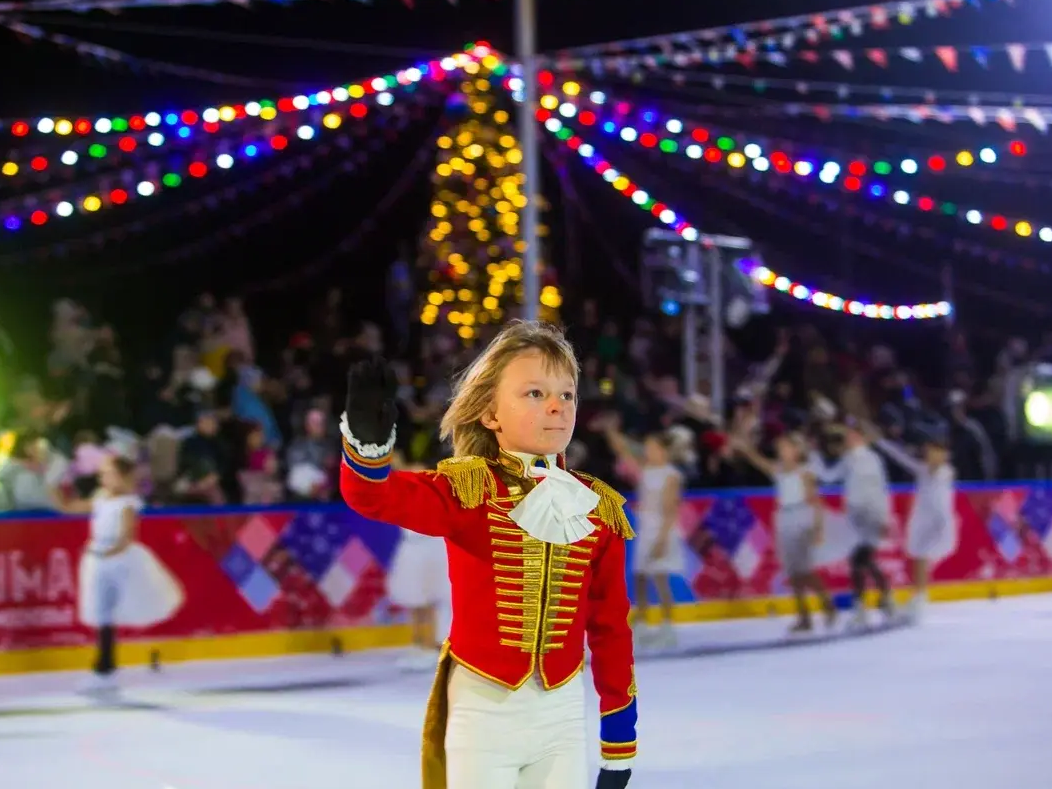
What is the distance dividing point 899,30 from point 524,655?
425 inches

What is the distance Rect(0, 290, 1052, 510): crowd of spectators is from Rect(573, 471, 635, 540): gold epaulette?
6.82 meters

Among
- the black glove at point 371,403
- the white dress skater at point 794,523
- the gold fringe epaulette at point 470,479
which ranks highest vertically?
the black glove at point 371,403

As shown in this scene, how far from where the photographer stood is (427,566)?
9.38 m

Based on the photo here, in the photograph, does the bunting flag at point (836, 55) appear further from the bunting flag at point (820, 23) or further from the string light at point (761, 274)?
the string light at point (761, 274)

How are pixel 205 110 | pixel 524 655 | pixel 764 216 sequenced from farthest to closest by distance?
pixel 764 216 → pixel 205 110 → pixel 524 655

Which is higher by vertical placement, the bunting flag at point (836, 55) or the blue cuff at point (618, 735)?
the bunting flag at point (836, 55)

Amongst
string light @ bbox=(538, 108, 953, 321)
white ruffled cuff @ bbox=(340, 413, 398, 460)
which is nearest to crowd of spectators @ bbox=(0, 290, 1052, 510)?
string light @ bbox=(538, 108, 953, 321)

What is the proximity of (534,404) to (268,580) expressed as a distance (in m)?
7.16

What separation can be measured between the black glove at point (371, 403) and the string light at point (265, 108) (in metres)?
7.75

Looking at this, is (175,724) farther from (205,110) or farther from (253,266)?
(253,266)

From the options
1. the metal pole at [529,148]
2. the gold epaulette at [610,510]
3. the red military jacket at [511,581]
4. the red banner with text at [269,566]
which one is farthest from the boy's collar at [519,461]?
the red banner with text at [269,566]

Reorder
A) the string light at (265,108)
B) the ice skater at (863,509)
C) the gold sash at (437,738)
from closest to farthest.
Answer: the gold sash at (437,738) < the string light at (265,108) < the ice skater at (863,509)

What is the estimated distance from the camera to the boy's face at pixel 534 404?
288cm

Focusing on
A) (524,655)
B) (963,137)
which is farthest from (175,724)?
(963,137)
